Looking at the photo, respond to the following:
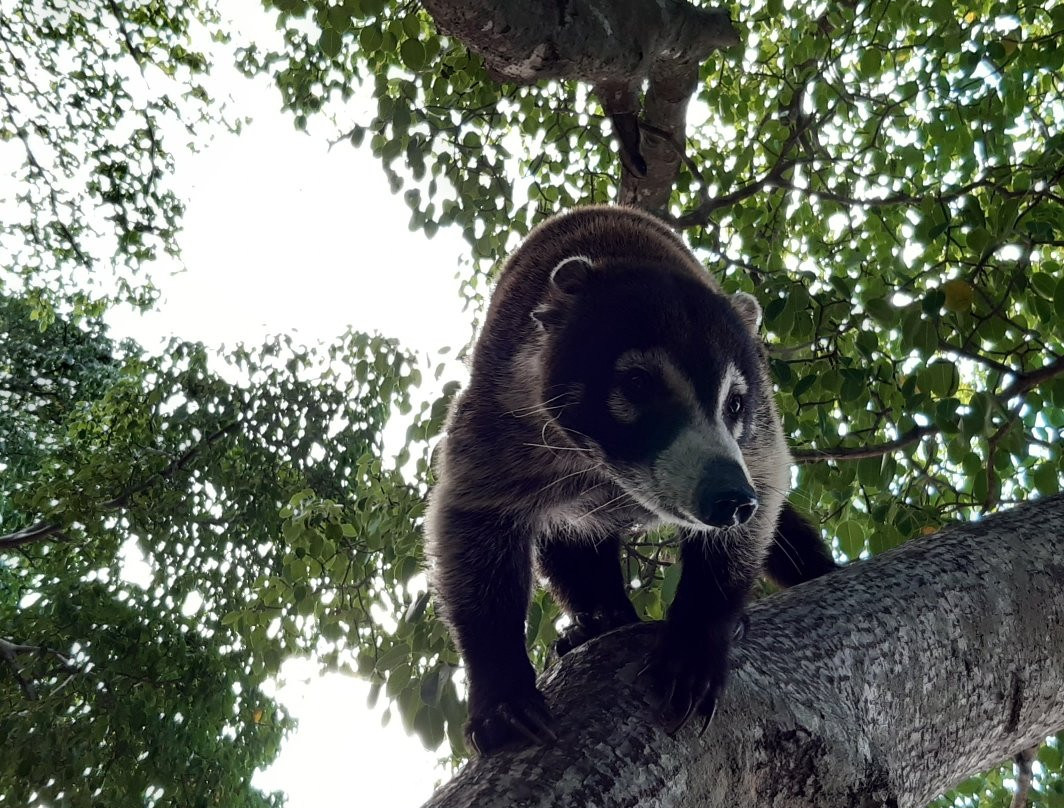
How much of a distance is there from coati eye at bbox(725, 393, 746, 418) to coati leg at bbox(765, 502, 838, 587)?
87cm

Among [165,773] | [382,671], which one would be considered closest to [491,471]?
[382,671]

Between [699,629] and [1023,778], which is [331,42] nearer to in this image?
[699,629]

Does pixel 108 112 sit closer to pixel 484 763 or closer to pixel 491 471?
pixel 491 471

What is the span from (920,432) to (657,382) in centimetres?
142

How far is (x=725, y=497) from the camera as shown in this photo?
203 centimetres

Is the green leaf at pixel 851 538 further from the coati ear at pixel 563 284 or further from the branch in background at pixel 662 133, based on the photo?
the branch in background at pixel 662 133

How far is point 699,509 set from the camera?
81.6 inches

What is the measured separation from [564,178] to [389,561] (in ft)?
10.4

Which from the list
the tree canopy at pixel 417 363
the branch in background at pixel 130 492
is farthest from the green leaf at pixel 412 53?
the branch in background at pixel 130 492

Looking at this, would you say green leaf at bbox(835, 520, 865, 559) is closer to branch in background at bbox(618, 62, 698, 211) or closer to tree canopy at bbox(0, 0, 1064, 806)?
tree canopy at bbox(0, 0, 1064, 806)

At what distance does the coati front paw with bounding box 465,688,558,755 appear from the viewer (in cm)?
151

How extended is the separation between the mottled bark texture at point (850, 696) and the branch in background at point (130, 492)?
6.90 m

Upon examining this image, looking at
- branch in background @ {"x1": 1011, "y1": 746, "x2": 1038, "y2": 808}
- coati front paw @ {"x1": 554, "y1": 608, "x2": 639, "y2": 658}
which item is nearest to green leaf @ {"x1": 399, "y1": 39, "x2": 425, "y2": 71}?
coati front paw @ {"x1": 554, "y1": 608, "x2": 639, "y2": 658}

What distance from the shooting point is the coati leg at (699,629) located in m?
1.50
